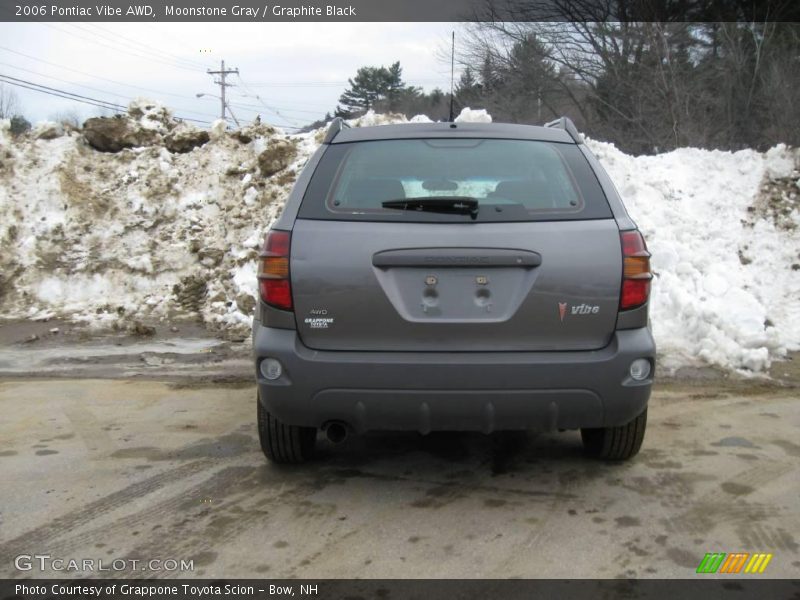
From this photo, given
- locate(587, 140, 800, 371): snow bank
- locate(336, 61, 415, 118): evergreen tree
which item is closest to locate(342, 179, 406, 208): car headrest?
locate(587, 140, 800, 371): snow bank

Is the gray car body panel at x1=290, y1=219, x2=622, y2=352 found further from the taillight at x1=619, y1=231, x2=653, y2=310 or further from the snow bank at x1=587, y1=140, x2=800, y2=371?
the snow bank at x1=587, y1=140, x2=800, y2=371

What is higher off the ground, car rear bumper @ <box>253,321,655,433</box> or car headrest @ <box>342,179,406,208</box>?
car headrest @ <box>342,179,406,208</box>

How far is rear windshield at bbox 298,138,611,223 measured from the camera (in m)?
3.51

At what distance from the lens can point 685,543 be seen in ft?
10.6

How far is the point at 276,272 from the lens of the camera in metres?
3.44

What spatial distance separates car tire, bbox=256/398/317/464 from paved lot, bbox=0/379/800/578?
0.35ft

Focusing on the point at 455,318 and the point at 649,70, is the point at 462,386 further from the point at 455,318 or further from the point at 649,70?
the point at 649,70

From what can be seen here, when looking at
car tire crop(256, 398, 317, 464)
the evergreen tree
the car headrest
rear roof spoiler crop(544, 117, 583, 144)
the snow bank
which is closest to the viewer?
the car headrest

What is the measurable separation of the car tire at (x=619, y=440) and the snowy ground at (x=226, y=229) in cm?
313

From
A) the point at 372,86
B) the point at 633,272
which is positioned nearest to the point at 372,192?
the point at 633,272
